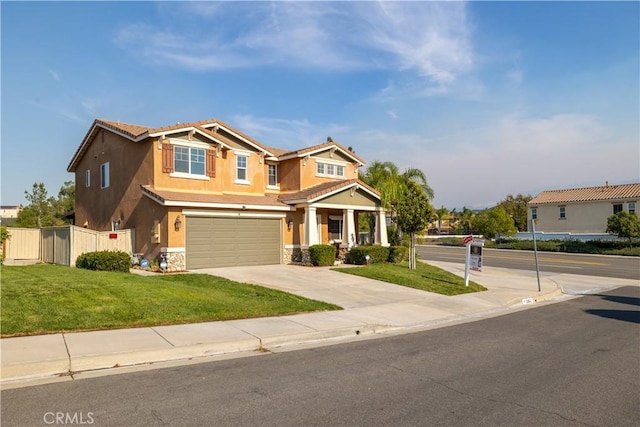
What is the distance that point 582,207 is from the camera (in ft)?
163

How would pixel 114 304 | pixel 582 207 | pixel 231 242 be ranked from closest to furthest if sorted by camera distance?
pixel 114 304, pixel 231 242, pixel 582 207

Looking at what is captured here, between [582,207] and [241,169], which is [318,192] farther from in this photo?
[582,207]

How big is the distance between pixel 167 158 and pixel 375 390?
16690 millimetres

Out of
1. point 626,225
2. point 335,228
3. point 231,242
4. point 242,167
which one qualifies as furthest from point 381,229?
point 626,225

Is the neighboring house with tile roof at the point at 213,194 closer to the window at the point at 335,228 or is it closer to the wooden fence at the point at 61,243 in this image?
the window at the point at 335,228

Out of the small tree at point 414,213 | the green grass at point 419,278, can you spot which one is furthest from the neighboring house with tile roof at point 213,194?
the small tree at point 414,213

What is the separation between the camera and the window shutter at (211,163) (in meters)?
21.7

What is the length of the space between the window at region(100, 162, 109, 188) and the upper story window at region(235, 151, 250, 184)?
22.4 feet

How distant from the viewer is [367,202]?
25.3 m

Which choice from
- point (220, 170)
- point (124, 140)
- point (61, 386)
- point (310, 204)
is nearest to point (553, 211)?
point (310, 204)

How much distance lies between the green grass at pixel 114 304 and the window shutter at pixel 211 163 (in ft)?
28.7

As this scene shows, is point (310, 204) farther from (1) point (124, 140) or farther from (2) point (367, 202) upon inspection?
(1) point (124, 140)

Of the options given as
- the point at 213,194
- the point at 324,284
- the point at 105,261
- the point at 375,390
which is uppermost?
the point at 213,194

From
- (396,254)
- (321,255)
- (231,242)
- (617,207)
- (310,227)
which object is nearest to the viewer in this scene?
(231,242)
